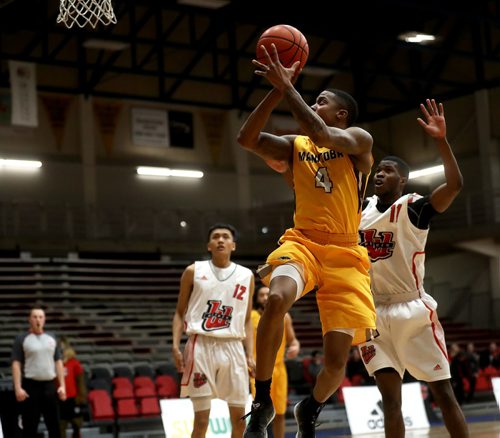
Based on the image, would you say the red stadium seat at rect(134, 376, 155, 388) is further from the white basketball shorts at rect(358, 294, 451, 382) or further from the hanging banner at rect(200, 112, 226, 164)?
the hanging banner at rect(200, 112, 226, 164)

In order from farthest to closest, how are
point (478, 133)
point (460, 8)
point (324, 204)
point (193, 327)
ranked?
point (478, 133), point (460, 8), point (193, 327), point (324, 204)

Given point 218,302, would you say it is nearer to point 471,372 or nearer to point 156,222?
point 471,372

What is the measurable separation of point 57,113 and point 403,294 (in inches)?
835

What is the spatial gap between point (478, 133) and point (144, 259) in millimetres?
10322

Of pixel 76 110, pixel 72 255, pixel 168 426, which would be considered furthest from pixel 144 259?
pixel 168 426

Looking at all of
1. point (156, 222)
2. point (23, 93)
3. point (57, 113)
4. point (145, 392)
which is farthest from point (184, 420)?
point (57, 113)

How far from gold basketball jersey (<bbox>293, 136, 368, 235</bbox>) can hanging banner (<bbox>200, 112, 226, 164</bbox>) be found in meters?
23.3

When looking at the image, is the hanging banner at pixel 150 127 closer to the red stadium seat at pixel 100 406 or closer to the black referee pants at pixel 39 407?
the red stadium seat at pixel 100 406

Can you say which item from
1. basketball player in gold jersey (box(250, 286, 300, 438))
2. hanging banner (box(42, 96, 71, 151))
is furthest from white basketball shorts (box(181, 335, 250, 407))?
hanging banner (box(42, 96, 71, 151))

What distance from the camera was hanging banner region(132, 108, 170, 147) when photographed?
2750 cm

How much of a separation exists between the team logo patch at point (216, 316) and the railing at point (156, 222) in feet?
50.5

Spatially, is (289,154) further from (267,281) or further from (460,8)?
(460,8)

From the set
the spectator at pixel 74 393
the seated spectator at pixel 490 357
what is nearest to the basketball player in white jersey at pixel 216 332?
the spectator at pixel 74 393

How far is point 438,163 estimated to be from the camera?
28156 millimetres
